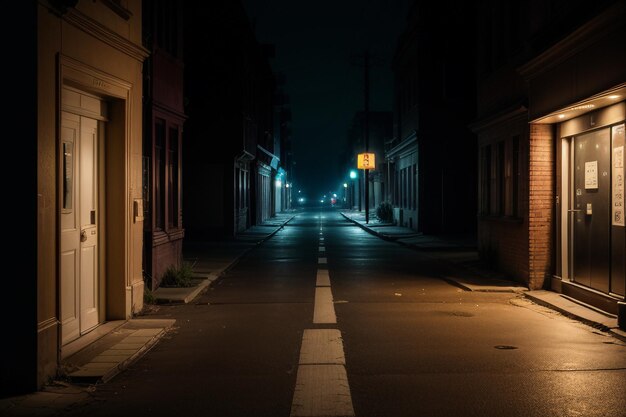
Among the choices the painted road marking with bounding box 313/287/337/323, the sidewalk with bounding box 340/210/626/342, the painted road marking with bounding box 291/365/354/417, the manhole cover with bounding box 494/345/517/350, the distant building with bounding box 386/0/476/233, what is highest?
the distant building with bounding box 386/0/476/233

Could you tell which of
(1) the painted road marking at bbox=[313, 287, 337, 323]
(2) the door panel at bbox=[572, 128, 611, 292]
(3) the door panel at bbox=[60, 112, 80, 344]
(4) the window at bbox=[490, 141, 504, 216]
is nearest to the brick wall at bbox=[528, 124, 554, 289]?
(2) the door panel at bbox=[572, 128, 611, 292]

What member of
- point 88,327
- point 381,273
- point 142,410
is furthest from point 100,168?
point 381,273

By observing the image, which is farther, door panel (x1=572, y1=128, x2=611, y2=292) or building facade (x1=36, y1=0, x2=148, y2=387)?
door panel (x1=572, y1=128, x2=611, y2=292)

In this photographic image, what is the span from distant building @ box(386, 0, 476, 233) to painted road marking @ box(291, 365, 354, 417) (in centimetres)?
2564

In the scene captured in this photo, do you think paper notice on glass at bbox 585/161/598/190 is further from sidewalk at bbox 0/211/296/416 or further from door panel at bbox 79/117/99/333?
door panel at bbox 79/117/99/333

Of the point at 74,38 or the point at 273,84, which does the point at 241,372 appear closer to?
the point at 74,38

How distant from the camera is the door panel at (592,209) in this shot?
11117 mm

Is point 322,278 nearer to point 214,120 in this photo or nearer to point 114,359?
point 114,359

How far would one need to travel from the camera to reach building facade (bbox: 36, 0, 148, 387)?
23.2 ft

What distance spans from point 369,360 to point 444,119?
2616 cm

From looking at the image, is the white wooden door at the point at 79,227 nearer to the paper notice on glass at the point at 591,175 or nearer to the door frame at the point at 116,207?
the door frame at the point at 116,207

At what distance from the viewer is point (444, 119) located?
108 ft

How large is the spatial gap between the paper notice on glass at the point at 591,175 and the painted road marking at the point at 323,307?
465 centimetres

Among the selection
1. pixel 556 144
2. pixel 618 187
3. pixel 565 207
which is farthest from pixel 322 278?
pixel 618 187
